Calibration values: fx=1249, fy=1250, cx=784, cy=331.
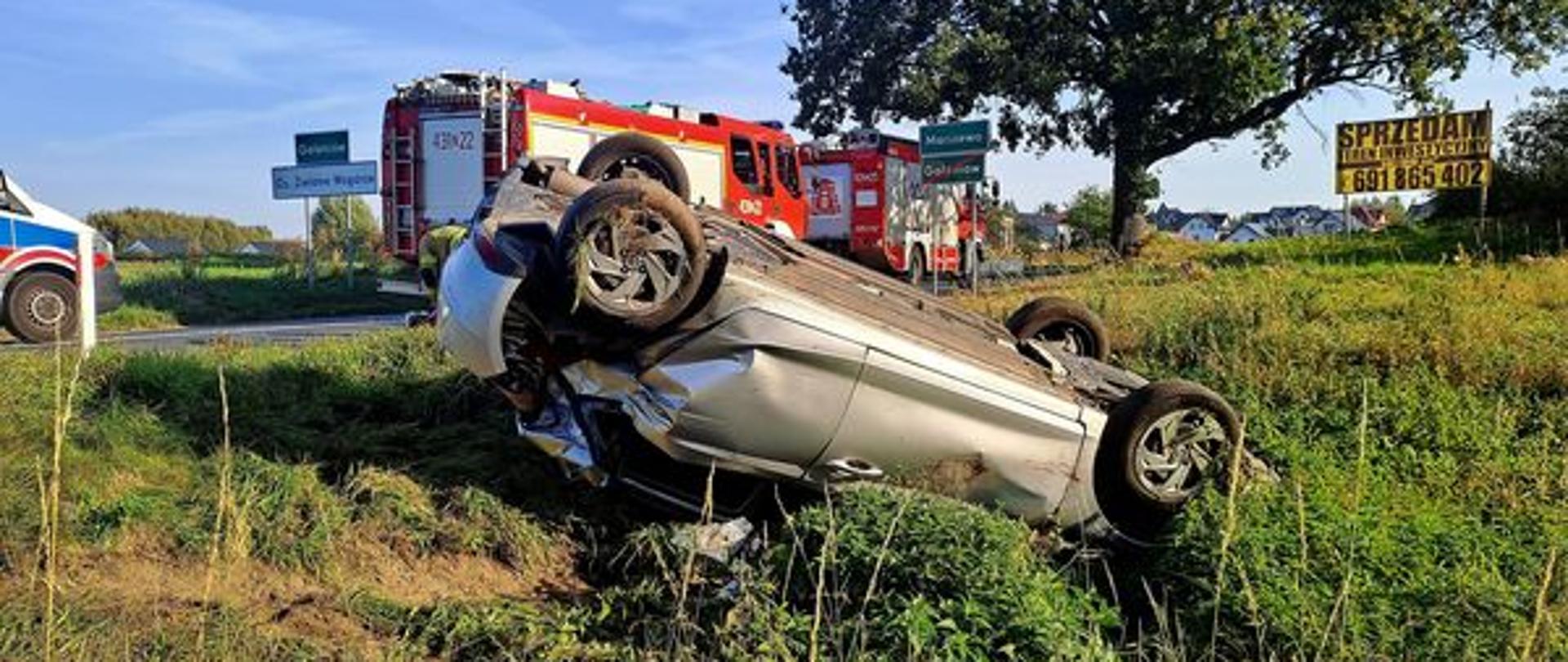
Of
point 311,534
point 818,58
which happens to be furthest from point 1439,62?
point 311,534

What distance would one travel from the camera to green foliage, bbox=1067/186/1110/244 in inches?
1606

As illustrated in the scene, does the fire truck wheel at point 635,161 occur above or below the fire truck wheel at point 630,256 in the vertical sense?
above

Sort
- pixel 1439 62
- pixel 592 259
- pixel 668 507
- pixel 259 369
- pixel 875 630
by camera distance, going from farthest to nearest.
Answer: pixel 1439 62, pixel 259 369, pixel 668 507, pixel 592 259, pixel 875 630

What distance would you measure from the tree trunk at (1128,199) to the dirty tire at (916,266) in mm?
3892

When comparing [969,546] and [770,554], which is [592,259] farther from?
[969,546]

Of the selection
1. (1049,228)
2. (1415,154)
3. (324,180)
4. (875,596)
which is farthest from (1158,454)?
(1049,228)

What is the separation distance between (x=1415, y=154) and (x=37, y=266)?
17.9m

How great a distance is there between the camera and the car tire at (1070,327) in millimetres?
6898

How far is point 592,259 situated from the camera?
4309 millimetres

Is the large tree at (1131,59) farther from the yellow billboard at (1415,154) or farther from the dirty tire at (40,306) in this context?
the dirty tire at (40,306)

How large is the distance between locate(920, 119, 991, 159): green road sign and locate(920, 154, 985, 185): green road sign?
8 cm

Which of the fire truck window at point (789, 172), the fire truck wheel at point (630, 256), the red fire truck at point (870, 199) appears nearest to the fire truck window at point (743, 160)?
the fire truck window at point (789, 172)

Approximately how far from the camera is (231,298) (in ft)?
66.7

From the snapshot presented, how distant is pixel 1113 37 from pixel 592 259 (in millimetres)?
20625
